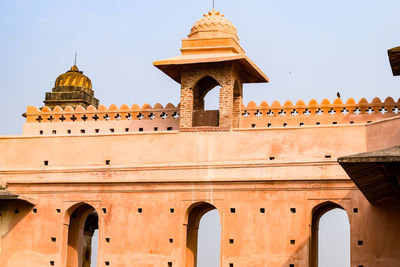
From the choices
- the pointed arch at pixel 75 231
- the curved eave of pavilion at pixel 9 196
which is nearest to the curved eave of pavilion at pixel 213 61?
the pointed arch at pixel 75 231

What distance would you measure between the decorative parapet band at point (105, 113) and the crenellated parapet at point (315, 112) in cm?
211

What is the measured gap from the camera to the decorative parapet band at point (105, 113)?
86.8ft

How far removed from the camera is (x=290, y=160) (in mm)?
24469

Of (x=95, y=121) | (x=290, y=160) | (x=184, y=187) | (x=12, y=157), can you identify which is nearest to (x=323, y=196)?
(x=290, y=160)

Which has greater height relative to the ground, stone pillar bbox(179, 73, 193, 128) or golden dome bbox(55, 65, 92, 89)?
golden dome bbox(55, 65, 92, 89)

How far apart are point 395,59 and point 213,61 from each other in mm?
5239

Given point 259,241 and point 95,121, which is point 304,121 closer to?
point 259,241

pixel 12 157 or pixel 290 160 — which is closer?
pixel 290 160

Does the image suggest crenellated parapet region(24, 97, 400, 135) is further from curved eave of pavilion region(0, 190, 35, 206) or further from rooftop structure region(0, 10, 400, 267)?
curved eave of pavilion region(0, 190, 35, 206)

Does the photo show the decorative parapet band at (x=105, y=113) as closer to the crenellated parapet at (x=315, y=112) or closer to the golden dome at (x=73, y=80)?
the crenellated parapet at (x=315, y=112)

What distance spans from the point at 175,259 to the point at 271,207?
269cm

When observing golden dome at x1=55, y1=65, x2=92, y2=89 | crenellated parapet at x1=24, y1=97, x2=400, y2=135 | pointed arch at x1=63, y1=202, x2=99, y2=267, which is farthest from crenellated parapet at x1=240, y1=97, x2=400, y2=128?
golden dome at x1=55, y1=65, x2=92, y2=89

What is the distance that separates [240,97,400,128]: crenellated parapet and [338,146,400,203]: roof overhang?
9.05 feet

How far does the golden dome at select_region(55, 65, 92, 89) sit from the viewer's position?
109ft
